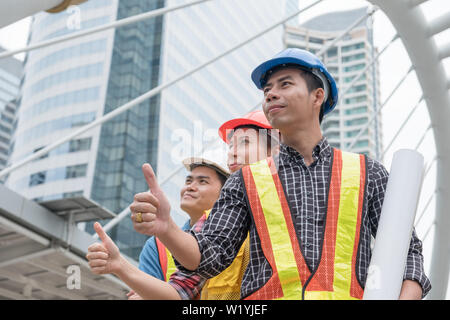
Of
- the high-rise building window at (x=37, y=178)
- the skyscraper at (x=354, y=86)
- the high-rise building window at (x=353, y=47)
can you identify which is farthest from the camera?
the high-rise building window at (x=353, y=47)

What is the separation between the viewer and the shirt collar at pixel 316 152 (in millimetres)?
2250

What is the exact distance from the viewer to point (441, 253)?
10836 millimetres

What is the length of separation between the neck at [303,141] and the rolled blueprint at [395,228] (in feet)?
1.77

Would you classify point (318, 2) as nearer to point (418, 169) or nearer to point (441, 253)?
point (418, 169)

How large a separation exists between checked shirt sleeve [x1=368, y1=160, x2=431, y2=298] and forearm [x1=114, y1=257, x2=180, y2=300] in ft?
2.62

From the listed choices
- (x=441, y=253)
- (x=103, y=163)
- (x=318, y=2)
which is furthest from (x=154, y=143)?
(x=318, y=2)

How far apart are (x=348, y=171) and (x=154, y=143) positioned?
48717 mm

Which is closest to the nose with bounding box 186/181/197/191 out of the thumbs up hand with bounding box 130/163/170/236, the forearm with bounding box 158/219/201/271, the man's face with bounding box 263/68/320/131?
the man's face with bounding box 263/68/320/131

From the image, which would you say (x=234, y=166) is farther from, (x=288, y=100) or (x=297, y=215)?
(x=297, y=215)

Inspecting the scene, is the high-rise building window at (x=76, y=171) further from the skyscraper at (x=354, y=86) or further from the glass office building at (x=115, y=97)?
the skyscraper at (x=354, y=86)

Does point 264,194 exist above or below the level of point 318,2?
below

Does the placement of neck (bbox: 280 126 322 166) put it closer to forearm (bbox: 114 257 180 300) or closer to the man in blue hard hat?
the man in blue hard hat

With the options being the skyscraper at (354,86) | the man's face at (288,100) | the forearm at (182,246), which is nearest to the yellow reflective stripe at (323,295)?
the forearm at (182,246)

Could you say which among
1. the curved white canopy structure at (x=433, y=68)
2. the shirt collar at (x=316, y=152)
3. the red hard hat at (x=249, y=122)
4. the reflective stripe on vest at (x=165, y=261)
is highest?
the curved white canopy structure at (x=433, y=68)
